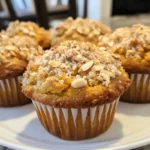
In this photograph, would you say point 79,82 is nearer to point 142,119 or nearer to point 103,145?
point 103,145

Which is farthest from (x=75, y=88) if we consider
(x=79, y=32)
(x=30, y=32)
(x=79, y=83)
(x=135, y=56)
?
(x=30, y=32)

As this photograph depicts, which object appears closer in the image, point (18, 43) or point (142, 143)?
point (142, 143)

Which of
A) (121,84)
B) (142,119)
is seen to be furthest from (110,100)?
(142,119)

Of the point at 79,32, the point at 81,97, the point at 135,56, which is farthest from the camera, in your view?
the point at 79,32

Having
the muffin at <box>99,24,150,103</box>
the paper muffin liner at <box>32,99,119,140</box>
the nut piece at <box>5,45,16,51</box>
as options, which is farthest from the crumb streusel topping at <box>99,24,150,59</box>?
the nut piece at <box>5,45,16,51</box>

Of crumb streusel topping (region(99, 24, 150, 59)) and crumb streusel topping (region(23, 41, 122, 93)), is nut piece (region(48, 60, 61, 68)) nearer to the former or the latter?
crumb streusel topping (region(23, 41, 122, 93))

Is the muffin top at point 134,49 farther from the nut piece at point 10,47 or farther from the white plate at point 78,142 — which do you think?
the nut piece at point 10,47

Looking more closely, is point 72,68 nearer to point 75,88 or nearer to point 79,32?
point 75,88
